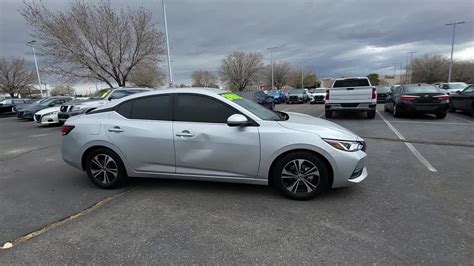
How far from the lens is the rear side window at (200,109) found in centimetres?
378

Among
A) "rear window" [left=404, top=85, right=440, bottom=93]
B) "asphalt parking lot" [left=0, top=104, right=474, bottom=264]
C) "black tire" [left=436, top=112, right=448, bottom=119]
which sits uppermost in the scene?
"rear window" [left=404, top=85, right=440, bottom=93]

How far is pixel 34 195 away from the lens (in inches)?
165

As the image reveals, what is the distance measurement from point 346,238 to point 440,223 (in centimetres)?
117

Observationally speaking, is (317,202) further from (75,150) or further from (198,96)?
(75,150)

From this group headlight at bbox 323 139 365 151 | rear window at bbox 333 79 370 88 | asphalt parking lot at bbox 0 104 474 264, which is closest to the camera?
asphalt parking lot at bbox 0 104 474 264

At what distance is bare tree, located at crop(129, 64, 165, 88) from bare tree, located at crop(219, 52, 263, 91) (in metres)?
26.3

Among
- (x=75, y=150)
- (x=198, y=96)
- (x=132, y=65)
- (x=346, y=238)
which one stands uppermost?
(x=132, y=65)

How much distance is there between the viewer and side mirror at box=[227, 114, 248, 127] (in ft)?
11.6

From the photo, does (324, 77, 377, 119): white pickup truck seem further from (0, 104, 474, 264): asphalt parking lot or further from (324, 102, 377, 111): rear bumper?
(0, 104, 474, 264): asphalt parking lot

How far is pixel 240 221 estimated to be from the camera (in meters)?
3.20

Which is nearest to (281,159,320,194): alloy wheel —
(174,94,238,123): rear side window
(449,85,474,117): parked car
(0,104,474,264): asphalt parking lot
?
(0,104,474,264): asphalt parking lot

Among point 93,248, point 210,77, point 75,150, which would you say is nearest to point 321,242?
point 93,248

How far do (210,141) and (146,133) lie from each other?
988 millimetres


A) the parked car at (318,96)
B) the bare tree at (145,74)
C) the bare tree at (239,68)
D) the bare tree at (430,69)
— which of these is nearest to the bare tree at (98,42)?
the bare tree at (145,74)
